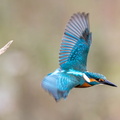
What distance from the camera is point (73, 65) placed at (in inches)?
169

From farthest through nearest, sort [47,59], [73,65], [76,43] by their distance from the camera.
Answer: [47,59]
[76,43]
[73,65]

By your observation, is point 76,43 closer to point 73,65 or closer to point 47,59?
point 73,65

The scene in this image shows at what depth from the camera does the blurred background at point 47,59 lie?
24.2 feet

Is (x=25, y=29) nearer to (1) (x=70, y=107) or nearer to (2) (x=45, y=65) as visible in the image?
(2) (x=45, y=65)

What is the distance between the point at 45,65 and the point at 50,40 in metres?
0.54

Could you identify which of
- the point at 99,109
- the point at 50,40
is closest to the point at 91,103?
the point at 99,109

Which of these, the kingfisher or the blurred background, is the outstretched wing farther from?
the blurred background

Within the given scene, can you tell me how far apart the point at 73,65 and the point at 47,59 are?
3.41m

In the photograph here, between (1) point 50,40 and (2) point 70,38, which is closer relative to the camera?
(2) point 70,38

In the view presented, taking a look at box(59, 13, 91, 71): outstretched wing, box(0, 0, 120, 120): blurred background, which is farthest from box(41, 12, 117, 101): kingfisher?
box(0, 0, 120, 120): blurred background

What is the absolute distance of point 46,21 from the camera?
830 centimetres

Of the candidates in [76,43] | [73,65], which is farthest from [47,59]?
[73,65]

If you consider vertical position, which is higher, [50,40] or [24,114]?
[50,40]

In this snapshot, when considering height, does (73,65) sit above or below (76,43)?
below
